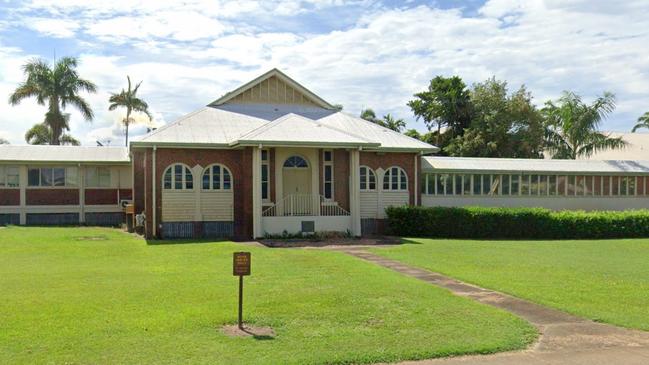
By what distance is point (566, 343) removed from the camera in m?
8.53

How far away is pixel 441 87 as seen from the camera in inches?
1945

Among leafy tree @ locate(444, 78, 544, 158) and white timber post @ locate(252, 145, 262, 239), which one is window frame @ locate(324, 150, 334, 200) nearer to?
white timber post @ locate(252, 145, 262, 239)

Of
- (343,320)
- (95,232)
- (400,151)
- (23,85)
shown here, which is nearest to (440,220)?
(400,151)

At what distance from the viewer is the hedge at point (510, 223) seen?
26734mm

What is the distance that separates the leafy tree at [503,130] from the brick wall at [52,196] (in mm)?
26259

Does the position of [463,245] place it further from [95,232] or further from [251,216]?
[95,232]

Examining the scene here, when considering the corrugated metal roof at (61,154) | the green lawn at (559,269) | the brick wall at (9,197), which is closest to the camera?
the green lawn at (559,269)

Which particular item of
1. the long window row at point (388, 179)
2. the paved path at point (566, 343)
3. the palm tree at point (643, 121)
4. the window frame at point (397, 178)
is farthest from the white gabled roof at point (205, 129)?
the palm tree at point (643, 121)

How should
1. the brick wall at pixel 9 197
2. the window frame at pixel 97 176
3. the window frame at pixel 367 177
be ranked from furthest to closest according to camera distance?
1. the window frame at pixel 97 176
2. the brick wall at pixel 9 197
3. the window frame at pixel 367 177

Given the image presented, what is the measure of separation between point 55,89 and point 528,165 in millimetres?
31585

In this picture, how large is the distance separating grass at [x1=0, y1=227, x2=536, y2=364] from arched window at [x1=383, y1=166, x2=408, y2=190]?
499 inches

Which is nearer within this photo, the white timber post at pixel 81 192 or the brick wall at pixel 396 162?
the brick wall at pixel 396 162

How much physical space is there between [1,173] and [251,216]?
14.5 meters

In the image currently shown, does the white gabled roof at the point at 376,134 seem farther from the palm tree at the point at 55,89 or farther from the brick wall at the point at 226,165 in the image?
the palm tree at the point at 55,89
